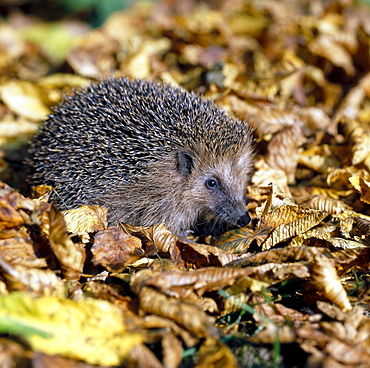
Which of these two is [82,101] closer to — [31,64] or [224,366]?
[224,366]

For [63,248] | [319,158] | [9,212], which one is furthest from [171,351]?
[319,158]

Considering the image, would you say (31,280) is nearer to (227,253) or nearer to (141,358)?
(141,358)

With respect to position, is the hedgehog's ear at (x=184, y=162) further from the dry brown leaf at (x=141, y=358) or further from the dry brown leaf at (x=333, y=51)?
the dry brown leaf at (x=333, y=51)

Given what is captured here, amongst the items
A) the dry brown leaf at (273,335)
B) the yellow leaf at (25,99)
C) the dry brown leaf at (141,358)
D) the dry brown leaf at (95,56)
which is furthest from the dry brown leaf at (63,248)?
the dry brown leaf at (95,56)

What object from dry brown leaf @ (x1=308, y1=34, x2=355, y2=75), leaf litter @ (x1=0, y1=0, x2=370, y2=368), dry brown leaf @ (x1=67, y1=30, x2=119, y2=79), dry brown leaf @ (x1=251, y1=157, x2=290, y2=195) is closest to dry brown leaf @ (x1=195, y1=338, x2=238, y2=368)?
leaf litter @ (x1=0, y1=0, x2=370, y2=368)

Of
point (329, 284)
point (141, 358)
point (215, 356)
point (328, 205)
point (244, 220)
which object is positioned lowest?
point (141, 358)

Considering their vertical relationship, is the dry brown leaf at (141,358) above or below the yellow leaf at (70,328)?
above

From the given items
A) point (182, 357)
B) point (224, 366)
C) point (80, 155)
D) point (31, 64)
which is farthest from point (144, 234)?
point (31, 64)
